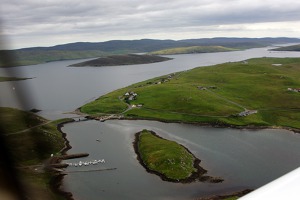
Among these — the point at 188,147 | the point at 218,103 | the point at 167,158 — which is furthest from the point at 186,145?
the point at 218,103

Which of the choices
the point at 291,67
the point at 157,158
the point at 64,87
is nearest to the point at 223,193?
the point at 157,158

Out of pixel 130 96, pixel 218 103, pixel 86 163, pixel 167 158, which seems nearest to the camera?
pixel 167 158

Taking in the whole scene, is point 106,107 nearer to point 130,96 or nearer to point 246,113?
point 130,96

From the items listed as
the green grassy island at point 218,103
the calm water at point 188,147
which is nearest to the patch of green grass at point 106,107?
the green grassy island at point 218,103

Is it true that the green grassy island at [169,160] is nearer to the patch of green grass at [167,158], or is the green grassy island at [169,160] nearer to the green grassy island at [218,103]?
the patch of green grass at [167,158]

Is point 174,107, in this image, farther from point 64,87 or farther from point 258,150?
point 64,87

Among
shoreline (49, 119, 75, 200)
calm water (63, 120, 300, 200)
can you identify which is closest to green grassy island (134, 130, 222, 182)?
calm water (63, 120, 300, 200)
